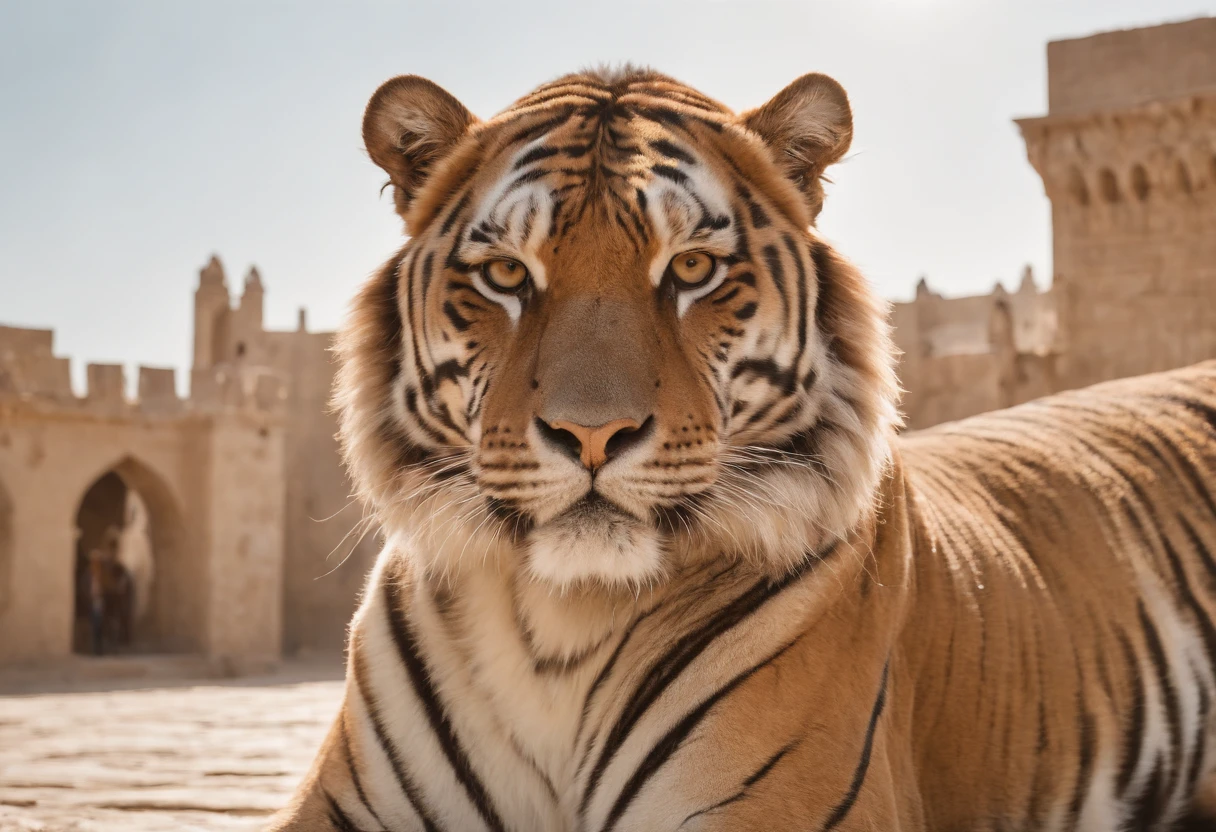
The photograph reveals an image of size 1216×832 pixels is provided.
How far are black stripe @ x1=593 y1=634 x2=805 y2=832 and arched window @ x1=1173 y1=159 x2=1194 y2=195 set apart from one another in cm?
1643

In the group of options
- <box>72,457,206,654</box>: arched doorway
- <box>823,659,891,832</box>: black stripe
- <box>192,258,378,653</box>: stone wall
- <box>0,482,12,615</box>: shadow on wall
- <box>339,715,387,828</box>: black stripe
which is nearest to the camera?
<box>823,659,891,832</box>: black stripe

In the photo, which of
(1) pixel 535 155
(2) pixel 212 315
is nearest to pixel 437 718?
(1) pixel 535 155

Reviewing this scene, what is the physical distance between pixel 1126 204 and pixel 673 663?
16.6 m

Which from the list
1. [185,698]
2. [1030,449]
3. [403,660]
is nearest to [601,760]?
[403,660]

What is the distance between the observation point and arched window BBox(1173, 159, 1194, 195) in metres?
16.6

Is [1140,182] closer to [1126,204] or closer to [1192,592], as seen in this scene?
[1126,204]

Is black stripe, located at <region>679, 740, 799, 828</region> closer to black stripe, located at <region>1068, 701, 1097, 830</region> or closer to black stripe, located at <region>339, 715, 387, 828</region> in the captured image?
black stripe, located at <region>339, 715, 387, 828</region>

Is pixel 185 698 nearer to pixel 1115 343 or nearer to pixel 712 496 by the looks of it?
pixel 712 496

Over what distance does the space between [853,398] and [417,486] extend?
0.83m

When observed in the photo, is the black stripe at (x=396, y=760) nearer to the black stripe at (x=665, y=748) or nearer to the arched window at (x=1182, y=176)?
the black stripe at (x=665, y=748)

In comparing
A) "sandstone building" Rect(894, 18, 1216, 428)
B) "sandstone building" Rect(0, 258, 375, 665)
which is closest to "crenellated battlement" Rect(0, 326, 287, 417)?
"sandstone building" Rect(0, 258, 375, 665)

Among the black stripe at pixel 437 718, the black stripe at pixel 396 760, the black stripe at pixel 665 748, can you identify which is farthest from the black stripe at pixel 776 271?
the black stripe at pixel 396 760

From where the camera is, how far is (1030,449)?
3.30 m

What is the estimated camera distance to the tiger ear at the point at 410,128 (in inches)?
101
